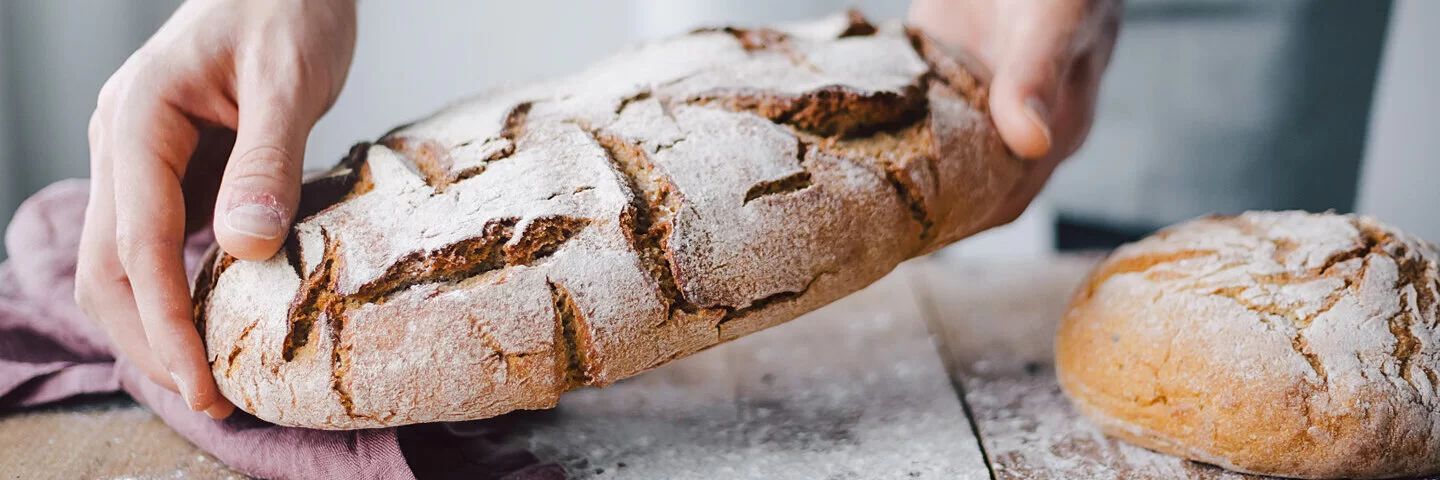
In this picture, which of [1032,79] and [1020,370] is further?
[1020,370]

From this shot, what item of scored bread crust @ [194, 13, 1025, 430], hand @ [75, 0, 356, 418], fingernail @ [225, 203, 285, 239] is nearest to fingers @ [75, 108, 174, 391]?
hand @ [75, 0, 356, 418]

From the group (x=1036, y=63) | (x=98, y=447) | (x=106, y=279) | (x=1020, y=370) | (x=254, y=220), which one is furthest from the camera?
(x=1020, y=370)

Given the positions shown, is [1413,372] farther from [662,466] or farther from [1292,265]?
[662,466]

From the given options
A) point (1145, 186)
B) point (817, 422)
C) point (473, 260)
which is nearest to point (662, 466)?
point (817, 422)

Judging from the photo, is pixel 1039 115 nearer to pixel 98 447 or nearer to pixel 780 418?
pixel 780 418

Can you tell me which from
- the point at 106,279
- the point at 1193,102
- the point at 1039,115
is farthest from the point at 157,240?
the point at 1193,102
